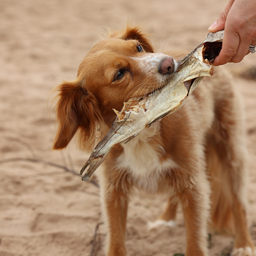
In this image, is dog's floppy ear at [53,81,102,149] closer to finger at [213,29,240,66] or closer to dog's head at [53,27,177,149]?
dog's head at [53,27,177,149]

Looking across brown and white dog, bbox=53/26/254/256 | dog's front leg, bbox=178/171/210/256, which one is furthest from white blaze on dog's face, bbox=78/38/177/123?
dog's front leg, bbox=178/171/210/256

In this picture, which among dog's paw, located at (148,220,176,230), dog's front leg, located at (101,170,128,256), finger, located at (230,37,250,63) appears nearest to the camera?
finger, located at (230,37,250,63)

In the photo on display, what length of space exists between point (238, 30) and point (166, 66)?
0.56 metres

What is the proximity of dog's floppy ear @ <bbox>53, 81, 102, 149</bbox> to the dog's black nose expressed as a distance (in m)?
0.58

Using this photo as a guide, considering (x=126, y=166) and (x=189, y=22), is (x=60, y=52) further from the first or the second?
(x=126, y=166)

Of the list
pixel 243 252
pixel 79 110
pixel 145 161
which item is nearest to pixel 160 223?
pixel 243 252

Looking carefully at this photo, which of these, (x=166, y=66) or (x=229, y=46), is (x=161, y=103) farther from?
(x=229, y=46)

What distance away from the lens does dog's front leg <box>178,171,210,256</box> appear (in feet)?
9.18

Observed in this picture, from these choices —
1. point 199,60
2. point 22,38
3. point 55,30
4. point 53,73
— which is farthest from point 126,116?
point 55,30

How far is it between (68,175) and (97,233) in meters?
1.04

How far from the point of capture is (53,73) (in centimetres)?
684

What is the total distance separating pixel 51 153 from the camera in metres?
4.68

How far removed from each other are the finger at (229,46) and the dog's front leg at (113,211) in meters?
1.31

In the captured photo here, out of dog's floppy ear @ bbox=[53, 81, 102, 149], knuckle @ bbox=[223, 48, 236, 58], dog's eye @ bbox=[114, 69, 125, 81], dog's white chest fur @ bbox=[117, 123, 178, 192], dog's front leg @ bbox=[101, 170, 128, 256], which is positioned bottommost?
dog's front leg @ bbox=[101, 170, 128, 256]
